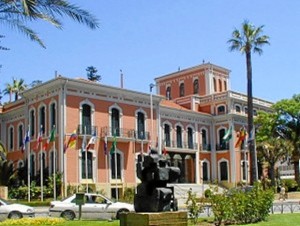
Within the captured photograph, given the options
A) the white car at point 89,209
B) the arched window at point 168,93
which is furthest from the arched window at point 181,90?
the white car at point 89,209

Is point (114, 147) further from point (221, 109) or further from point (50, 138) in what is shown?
point (221, 109)

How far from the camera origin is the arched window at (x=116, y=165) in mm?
41906

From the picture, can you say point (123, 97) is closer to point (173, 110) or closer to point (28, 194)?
point (173, 110)

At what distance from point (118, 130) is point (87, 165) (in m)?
4.68

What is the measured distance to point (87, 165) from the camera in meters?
40.2

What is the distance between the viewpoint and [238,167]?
179 feet

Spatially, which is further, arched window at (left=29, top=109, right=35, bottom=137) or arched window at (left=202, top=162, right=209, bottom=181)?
arched window at (left=202, top=162, right=209, bottom=181)

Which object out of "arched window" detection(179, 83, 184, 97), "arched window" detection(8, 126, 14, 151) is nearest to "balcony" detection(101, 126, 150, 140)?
"arched window" detection(8, 126, 14, 151)

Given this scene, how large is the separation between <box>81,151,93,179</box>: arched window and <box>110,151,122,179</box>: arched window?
2.21 meters

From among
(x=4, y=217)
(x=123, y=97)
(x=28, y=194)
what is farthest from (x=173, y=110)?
(x=4, y=217)

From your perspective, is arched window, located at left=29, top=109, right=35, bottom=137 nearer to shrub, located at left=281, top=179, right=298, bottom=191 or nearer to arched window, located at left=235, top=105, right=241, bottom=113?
arched window, located at left=235, top=105, right=241, bottom=113

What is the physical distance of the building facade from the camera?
39.9 metres

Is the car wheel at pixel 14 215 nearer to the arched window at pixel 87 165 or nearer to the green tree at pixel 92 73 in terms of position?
the arched window at pixel 87 165

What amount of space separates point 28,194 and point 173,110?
1927 cm
